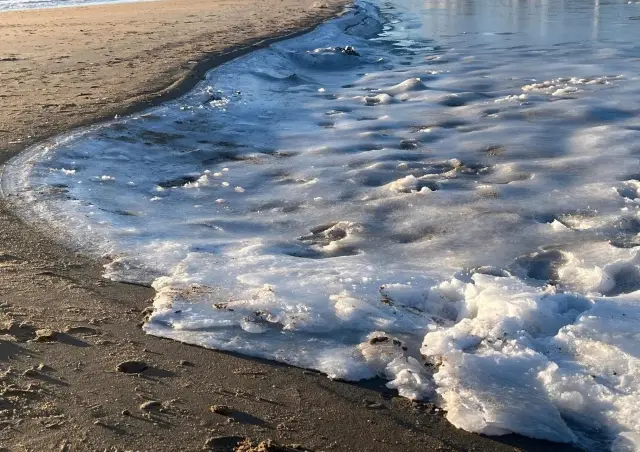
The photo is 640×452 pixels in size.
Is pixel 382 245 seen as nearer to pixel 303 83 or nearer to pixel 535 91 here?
pixel 535 91

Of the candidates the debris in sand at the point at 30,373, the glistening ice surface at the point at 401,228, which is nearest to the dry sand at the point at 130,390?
the debris in sand at the point at 30,373

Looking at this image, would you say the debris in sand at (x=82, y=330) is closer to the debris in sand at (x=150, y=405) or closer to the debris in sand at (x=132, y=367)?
the debris in sand at (x=132, y=367)

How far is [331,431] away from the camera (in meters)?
2.42

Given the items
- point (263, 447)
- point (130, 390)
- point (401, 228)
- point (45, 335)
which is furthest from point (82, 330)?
point (401, 228)

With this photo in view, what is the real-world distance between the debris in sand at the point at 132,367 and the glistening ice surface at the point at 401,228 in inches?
11.6

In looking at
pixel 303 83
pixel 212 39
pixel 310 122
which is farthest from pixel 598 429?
pixel 212 39

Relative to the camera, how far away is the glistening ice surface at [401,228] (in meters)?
2.84

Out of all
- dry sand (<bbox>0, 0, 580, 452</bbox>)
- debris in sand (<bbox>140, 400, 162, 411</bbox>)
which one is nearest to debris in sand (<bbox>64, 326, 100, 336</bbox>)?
dry sand (<bbox>0, 0, 580, 452</bbox>)

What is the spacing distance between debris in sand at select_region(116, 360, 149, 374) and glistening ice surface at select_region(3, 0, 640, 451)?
295mm

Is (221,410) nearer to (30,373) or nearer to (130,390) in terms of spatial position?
(130,390)

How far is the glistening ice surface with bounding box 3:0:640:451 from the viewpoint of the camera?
9.32 ft

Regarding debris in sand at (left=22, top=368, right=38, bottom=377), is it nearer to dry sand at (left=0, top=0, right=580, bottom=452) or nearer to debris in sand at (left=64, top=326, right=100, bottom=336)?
dry sand at (left=0, top=0, right=580, bottom=452)

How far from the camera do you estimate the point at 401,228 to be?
14.7 feet

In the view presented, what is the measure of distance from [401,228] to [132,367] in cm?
217
